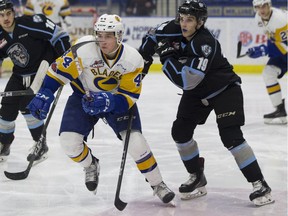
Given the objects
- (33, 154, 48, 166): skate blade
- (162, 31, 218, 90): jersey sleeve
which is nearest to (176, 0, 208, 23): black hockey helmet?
(162, 31, 218, 90): jersey sleeve

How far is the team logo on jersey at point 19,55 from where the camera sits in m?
4.38

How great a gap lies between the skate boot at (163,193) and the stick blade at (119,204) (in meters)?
0.22

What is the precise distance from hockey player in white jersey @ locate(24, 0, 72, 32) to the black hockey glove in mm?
5545

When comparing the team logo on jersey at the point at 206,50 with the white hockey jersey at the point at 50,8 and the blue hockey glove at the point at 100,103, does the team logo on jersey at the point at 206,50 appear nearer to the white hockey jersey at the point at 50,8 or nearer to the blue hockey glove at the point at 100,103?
the blue hockey glove at the point at 100,103

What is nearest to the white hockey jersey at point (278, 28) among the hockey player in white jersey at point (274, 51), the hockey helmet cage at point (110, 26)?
the hockey player in white jersey at point (274, 51)

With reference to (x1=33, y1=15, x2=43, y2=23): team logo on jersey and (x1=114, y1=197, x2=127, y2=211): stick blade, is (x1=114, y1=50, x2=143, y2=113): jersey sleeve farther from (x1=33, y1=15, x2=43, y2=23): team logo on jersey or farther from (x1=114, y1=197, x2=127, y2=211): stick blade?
(x1=33, y1=15, x2=43, y2=23): team logo on jersey

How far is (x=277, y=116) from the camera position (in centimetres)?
594

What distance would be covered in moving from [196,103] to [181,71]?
283 mm

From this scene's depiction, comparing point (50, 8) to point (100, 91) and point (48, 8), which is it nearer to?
point (48, 8)

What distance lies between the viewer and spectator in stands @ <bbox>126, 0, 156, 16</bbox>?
916 centimetres

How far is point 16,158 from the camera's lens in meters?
4.70

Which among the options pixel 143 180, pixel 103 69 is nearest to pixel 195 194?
pixel 143 180

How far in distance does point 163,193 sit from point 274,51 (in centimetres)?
289

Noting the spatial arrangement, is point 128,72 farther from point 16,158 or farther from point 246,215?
point 16,158
